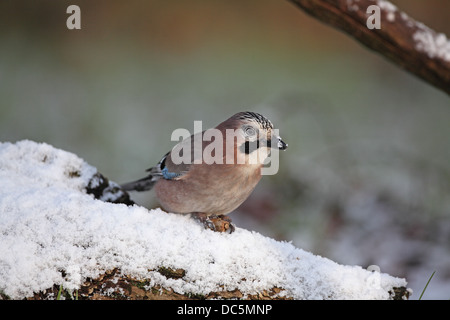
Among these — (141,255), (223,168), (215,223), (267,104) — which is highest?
(267,104)

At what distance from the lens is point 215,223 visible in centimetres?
230

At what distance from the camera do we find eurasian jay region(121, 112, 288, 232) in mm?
2348

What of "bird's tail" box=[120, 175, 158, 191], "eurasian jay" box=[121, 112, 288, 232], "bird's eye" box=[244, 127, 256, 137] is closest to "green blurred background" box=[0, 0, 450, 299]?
"bird's tail" box=[120, 175, 158, 191]

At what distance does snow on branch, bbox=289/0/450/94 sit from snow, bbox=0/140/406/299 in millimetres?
1209

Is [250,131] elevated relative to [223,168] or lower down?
elevated

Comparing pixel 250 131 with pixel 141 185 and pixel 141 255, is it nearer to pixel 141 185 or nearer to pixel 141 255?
pixel 141 255

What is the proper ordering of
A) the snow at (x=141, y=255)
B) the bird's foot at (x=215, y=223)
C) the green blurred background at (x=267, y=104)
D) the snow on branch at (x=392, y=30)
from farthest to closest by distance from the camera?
the green blurred background at (x=267, y=104), the snow on branch at (x=392, y=30), the bird's foot at (x=215, y=223), the snow at (x=141, y=255)

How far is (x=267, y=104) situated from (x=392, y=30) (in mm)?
3231

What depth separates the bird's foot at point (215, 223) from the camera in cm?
228

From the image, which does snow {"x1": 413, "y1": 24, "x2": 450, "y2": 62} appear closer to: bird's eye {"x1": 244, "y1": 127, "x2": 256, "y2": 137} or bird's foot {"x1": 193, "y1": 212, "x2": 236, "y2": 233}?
bird's eye {"x1": 244, "y1": 127, "x2": 256, "y2": 137}

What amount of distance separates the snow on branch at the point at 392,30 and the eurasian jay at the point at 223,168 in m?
0.74

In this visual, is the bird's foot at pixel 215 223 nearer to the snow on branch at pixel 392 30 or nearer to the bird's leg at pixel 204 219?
the bird's leg at pixel 204 219

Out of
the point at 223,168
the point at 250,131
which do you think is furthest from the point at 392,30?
the point at 223,168

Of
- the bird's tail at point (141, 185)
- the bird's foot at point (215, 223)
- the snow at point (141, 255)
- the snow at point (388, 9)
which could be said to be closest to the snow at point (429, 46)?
the snow at point (388, 9)
